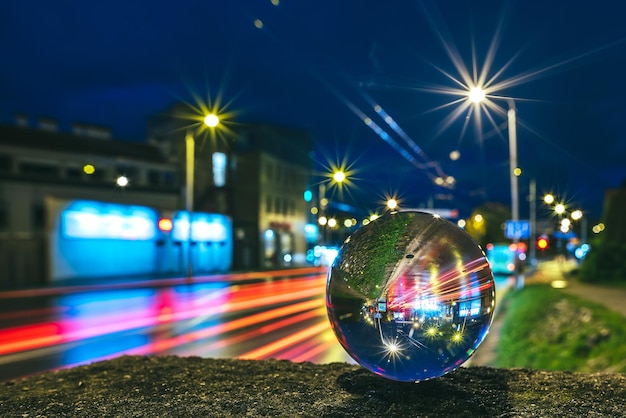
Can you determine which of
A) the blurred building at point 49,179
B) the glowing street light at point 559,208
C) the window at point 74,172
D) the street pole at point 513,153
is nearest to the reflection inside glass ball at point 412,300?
the glowing street light at point 559,208

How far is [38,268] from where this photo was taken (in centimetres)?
3147

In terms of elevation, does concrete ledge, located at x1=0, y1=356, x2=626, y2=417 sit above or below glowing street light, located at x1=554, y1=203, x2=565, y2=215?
below

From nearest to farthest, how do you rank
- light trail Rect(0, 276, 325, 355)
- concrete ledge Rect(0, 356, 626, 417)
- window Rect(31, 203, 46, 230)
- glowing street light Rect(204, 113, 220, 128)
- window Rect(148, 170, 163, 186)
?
concrete ledge Rect(0, 356, 626, 417) → light trail Rect(0, 276, 325, 355) → glowing street light Rect(204, 113, 220, 128) → window Rect(31, 203, 46, 230) → window Rect(148, 170, 163, 186)

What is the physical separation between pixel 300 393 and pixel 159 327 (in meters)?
10.3

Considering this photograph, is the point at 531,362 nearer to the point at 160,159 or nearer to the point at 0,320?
the point at 0,320

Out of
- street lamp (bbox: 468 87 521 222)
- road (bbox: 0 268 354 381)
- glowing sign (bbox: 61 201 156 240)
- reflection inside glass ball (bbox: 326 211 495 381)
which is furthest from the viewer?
glowing sign (bbox: 61 201 156 240)

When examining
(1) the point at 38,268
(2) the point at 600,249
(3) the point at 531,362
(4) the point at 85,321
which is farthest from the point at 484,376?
(1) the point at 38,268

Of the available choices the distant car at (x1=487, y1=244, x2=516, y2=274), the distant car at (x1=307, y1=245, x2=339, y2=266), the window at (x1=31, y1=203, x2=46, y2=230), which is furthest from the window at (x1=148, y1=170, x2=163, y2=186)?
the distant car at (x1=487, y1=244, x2=516, y2=274)

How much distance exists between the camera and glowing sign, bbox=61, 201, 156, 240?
3281 cm

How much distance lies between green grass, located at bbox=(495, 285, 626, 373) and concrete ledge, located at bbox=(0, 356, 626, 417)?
12.2 feet

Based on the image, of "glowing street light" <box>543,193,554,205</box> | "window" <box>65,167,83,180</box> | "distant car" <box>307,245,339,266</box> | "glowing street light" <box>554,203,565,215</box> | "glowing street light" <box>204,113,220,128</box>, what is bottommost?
"distant car" <box>307,245,339,266</box>

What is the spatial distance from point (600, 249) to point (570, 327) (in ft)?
52.5

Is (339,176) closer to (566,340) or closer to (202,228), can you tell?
(566,340)

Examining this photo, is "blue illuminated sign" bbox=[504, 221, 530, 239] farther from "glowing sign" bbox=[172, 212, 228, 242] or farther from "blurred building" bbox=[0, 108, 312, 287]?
"glowing sign" bbox=[172, 212, 228, 242]
